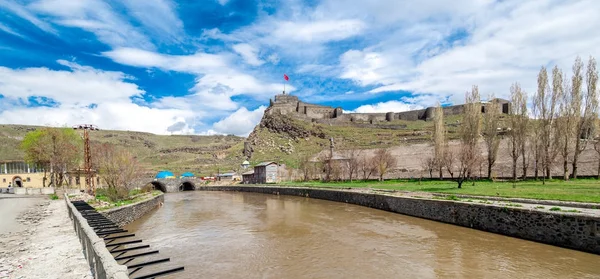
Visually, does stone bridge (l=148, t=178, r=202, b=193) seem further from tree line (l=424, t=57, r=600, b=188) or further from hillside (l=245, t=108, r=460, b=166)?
tree line (l=424, t=57, r=600, b=188)

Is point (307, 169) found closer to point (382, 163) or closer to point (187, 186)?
point (382, 163)

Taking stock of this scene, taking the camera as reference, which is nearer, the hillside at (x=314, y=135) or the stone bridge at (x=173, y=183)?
the stone bridge at (x=173, y=183)

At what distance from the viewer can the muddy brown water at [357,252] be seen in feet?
37.7

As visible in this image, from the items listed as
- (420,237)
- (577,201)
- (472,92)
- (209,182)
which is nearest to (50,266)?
(420,237)

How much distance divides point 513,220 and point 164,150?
149 metres

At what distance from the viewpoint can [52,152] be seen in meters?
45.0

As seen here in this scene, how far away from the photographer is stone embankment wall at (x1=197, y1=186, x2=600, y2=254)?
12648 mm

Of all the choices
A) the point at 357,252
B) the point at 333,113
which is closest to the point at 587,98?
the point at 357,252

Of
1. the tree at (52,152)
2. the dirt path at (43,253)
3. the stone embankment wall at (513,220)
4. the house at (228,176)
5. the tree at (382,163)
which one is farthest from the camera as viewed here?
the house at (228,176)

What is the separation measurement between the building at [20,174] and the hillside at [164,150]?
1095 inches

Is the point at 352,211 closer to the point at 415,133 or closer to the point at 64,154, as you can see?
the point at 64,154

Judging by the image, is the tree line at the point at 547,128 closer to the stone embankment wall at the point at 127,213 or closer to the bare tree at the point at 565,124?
the bare tree at the point at 565,124

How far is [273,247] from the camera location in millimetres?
15766

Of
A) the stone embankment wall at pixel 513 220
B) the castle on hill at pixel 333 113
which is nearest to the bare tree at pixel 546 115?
the stone embankment wall at pixel 513 220
